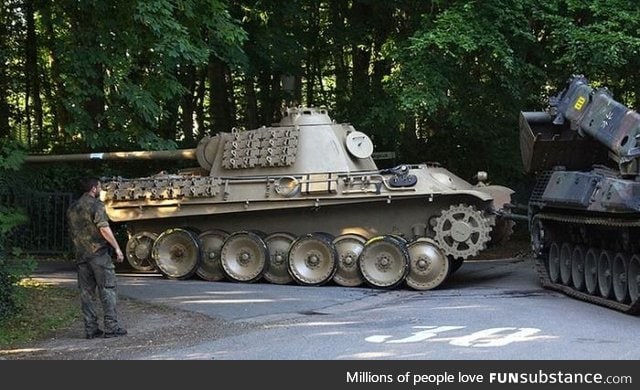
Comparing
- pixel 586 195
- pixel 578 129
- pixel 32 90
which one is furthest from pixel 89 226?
pixel 32 90

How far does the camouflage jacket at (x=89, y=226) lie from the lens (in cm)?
1098

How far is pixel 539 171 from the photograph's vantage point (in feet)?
54.0

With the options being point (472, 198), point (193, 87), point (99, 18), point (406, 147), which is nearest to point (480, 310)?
point (472, 198)

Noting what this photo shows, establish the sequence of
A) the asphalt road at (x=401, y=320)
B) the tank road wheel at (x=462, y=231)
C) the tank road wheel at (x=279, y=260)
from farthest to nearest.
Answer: the tank road wheel at (x=279, y=260)
the tank road wheel at (x=462, y=231)
the asphalt road at (x=401, y=320)

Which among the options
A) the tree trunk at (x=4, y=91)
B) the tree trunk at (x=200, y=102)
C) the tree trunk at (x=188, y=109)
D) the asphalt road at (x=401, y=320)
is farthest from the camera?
the tree trunk at (x=200, y=102)

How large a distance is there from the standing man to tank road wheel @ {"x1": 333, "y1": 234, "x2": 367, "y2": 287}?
6083mm

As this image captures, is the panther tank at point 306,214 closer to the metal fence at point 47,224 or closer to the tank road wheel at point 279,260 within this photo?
the tank road wheel at point 279,260

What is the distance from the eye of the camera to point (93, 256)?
36.0ft

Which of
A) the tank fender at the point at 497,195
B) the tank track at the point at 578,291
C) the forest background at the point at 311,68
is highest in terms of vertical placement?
the forest background at the point at 311,68

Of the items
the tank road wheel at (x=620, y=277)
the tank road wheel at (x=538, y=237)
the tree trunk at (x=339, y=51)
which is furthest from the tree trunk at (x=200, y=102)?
the tank road wheel at (x=620, y=277)

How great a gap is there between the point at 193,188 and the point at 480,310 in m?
6.56

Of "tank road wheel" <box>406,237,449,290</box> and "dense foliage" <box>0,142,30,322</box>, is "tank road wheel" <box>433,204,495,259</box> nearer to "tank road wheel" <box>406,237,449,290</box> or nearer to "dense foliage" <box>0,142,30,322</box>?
"tank road wheel" <box>406,237,449,290</box>

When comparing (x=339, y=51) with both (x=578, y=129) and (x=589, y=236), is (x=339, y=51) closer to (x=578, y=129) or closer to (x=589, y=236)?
(x=578, y=129)
